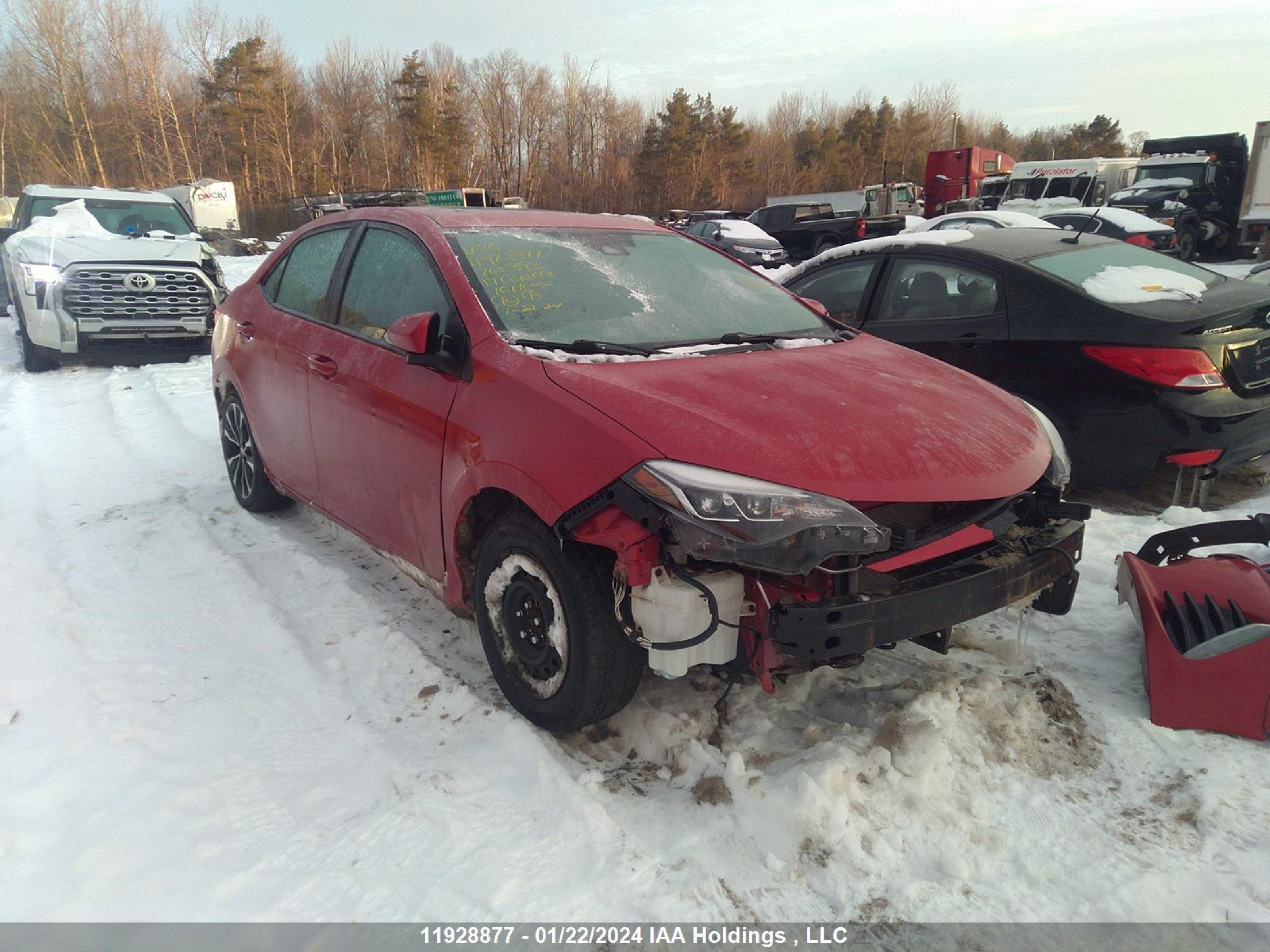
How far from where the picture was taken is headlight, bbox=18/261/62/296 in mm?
8680

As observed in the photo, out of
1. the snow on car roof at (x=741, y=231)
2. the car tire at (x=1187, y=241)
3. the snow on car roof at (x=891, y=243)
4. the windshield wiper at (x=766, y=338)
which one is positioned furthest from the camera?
the snow on car roof at (x=741, y=231)

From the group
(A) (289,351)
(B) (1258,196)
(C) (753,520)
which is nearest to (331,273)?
(A) (289,351)

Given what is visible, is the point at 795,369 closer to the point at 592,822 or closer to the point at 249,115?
the point at 592,822

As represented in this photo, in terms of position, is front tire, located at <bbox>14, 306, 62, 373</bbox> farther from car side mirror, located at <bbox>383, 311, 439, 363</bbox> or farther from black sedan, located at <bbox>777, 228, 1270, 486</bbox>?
black sedan, located at <bbox>777, 228, 1270, 486</bbox>

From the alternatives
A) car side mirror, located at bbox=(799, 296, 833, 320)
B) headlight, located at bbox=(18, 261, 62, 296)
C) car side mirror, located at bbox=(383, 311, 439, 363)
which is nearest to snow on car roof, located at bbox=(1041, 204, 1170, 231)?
car side mirror, located at bbox=(799, 296, 833, 320)

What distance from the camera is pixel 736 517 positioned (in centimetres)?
207

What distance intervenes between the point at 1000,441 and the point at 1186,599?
1001mm

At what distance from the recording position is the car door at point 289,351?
12.8 feet

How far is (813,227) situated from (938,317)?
17.5 meters

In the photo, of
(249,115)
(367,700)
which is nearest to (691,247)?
(367,700)

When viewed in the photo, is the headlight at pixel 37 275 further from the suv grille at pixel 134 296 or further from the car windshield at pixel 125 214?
the car windshield at pixel 125 214

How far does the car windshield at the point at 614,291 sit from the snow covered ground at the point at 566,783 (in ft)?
4.42

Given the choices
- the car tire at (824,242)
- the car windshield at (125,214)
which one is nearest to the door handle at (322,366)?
the car windshield at (125,214)

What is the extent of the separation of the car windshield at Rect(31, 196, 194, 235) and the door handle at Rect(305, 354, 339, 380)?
337 inches
